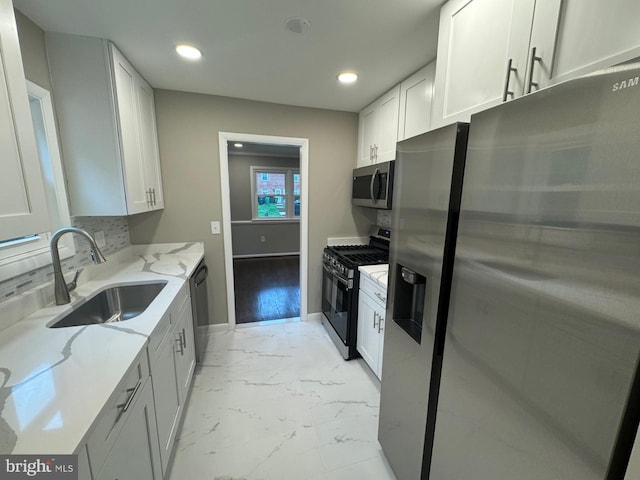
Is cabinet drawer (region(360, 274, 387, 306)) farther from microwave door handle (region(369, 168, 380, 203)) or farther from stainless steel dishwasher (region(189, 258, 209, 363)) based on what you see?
stainless steel dishwasher (region(189, 258, 209, 363))

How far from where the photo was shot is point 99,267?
1.87 m

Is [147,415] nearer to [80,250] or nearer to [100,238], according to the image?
[80,250]

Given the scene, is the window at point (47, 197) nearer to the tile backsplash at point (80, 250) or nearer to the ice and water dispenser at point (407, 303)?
the tile backsplash at point (80, 250)

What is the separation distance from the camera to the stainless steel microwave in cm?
208

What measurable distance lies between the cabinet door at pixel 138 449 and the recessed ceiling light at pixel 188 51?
1910mm

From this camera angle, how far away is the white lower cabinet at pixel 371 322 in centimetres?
195

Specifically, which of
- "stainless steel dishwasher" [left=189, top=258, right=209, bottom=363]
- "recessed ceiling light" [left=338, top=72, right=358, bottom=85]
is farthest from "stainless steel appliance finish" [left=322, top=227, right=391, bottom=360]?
"recessed ceiling light" [left=338, top=72, right=358, bottom=85]

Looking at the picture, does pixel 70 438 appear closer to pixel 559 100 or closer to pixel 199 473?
pixel 199 473

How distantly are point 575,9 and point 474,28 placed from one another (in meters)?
0.41

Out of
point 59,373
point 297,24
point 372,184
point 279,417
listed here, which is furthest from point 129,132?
point 279,417

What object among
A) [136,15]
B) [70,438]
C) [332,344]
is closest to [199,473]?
[70,438]

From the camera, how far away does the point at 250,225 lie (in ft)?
19.4

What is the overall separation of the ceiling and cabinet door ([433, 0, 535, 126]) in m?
0.19

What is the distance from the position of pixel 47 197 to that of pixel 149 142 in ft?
2.82
